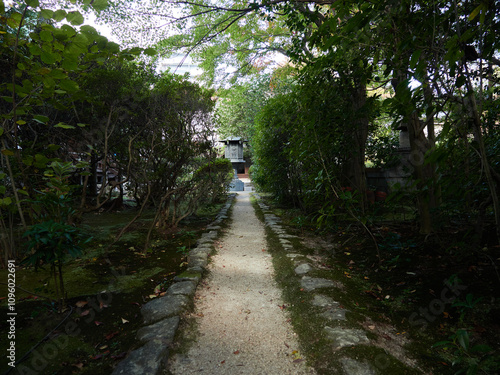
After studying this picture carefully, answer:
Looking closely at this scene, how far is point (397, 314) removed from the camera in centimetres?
217

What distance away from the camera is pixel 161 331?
1928mm

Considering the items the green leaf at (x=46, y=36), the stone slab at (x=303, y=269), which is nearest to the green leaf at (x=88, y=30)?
the green leaf at (x=46, y=36)

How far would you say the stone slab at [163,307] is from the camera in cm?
214

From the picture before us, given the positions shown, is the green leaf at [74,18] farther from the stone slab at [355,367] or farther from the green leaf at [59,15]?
the stone slab at [355,367]

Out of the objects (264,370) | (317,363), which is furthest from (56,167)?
(317,363)

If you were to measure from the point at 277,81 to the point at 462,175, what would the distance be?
1256cm

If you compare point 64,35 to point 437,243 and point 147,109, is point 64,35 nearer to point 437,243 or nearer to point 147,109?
point 437,243

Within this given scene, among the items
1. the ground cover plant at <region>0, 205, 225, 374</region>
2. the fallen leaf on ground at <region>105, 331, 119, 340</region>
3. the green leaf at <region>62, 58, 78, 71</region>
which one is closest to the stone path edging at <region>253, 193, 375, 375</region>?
the ground cover plant at <region>0, 205, 225, 374</region>

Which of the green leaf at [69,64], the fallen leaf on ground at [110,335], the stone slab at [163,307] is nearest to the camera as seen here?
the green leaf at [69,64]

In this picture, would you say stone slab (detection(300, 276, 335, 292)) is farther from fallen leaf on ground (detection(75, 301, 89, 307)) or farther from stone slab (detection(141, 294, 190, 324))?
fallen leaf on ground (detection(75, 301, 89, 307))

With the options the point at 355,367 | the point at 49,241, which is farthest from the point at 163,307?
the point at 355,367

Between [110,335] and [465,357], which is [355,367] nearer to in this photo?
[465,357]

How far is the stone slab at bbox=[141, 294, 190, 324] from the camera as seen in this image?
7.02ft

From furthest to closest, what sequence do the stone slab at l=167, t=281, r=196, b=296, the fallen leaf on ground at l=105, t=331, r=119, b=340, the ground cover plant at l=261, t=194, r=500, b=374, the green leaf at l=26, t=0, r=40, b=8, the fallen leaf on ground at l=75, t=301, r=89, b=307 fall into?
the stone slab at l=167, t=281, r=196, b=296, the fallen leaf on ground at l=75, t=301, r=89, b=307, the fallen leaf on ground at l=105, t=331, r=119, b=340, the ground cover plant at l=261, t=194, r=500, b=374, the green leaf at l=26, t=0, r=40, b=8
